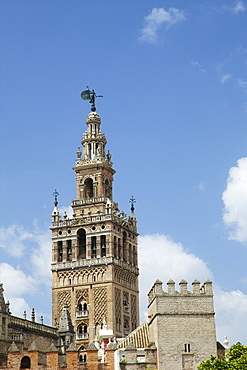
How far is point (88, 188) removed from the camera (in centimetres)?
10188

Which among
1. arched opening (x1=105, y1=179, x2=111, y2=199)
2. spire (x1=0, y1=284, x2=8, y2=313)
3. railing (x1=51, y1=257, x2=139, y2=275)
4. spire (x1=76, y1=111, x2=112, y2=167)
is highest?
spire (x1=76, y1=111, x2=112, y2=167)

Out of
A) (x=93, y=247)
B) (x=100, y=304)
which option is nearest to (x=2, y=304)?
(x=100, y=304)

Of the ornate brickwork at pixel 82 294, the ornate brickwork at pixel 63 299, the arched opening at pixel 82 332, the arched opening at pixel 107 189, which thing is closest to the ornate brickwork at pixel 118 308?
the ornate brickwork at pixel 82 294

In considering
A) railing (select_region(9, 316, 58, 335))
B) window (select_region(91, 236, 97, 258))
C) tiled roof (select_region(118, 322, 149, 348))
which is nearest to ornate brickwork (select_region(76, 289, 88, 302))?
window (select_region(91, 236, 97, 258))

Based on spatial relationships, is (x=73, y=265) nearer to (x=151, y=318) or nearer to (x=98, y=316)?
(x=98, y=316)

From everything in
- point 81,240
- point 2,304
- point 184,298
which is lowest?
point 184,298

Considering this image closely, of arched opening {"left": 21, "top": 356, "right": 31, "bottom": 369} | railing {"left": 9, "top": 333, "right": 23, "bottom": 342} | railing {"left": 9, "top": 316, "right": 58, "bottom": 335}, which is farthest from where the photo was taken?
railing {"left": 9, "top": 316, "right": 58, "bottom": 335}

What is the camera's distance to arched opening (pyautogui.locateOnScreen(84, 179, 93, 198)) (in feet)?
332

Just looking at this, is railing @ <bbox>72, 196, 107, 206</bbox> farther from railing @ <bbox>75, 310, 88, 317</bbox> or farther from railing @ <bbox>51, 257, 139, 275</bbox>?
railing @ <bbox>75, 310, 88, 317</bbox>

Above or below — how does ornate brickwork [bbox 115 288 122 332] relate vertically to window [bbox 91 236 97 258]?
below

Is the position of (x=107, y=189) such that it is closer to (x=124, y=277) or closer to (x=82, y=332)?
(x=124, y=277)

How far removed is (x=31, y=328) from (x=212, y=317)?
33.5 m

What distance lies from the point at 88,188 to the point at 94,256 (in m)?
9.92

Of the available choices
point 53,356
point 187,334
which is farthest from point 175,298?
point 53,356
